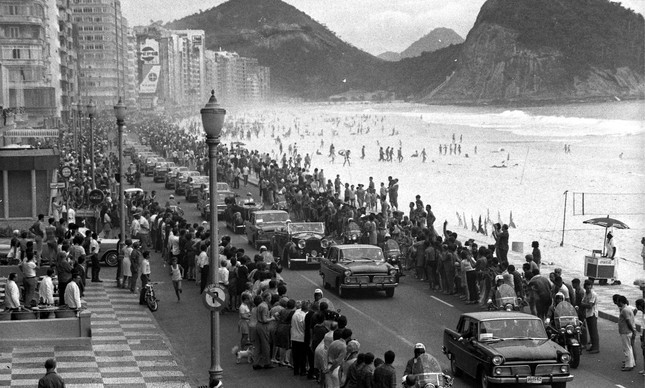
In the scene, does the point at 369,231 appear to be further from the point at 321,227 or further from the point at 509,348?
the point at 509,348

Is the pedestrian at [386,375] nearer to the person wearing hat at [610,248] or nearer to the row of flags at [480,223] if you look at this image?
the person wearing hat at [610,248]

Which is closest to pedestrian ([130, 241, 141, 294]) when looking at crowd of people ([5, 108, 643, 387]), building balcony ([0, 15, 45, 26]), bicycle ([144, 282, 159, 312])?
crowd of people ([5, 108, 643, 387])

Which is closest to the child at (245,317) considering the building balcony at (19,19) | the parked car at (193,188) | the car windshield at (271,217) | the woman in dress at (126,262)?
the woman in dress at (126,262)

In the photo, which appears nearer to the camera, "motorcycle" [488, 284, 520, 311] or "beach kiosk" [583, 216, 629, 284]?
"motorcycle" [488, 284, 520, 311]

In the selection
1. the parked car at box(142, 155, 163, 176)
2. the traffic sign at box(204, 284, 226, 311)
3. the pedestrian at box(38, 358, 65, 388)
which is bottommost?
the parked car at box(142, 155, 163, 176)

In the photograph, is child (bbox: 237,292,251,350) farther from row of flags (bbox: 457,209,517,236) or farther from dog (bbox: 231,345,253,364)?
row of flags (bbox: 457,209,517,236)

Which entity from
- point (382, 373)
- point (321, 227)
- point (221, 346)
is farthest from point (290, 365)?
point (321, 227)

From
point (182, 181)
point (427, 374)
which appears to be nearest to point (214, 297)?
point (427, 374)

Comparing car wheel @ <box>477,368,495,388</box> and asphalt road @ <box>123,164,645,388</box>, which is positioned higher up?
car wheel @ <box>477,368,495,388</box>
